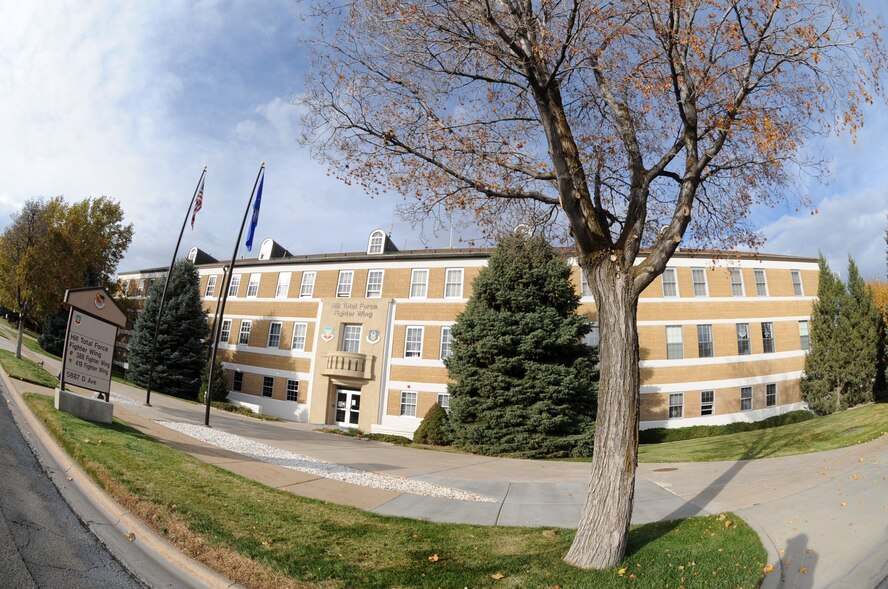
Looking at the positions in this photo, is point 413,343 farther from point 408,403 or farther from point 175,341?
point 175,341

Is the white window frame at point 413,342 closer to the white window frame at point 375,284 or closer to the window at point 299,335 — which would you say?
the white window frame at point 375,284

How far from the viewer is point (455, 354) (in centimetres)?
2003

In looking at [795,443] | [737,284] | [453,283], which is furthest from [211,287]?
[795,443]

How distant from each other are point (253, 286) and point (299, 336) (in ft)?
19.7

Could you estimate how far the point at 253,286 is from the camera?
34750mm

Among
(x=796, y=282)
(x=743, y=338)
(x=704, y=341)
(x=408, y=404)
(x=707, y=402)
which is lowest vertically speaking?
(x=408, y=404)

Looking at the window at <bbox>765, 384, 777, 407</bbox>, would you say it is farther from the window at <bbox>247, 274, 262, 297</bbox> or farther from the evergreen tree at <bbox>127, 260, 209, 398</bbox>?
the evergreen tree at <bbox>127, 260, 209, 398</bbox>

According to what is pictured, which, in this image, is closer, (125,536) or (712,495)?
(125,536)

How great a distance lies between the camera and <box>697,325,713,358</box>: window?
2723cm

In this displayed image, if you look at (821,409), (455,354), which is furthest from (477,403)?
(821,409)

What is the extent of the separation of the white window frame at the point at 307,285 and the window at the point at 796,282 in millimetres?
29919

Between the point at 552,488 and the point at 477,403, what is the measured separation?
847 centimetres

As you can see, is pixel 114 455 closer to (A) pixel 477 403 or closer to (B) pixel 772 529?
(B) pixel 772 529

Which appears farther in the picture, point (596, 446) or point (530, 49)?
point (530, 49)
